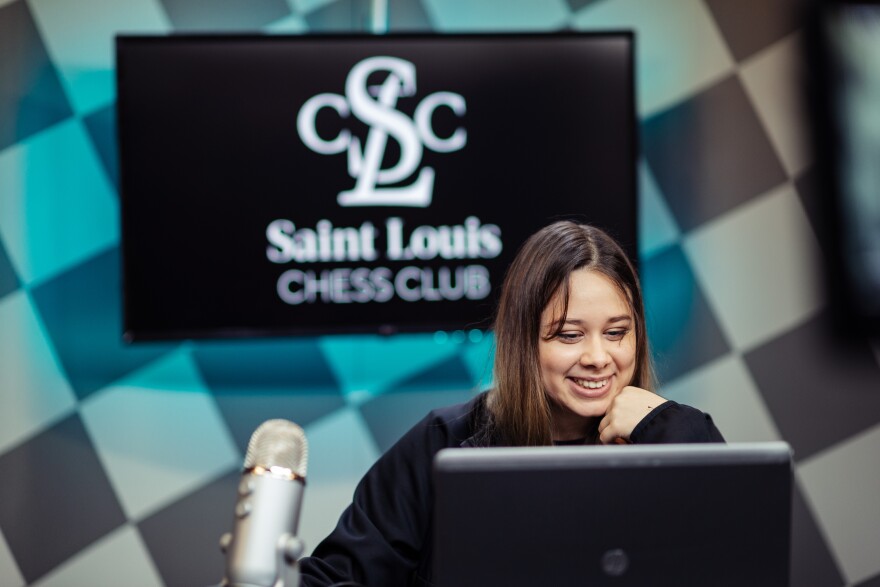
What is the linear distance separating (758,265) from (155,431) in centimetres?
198

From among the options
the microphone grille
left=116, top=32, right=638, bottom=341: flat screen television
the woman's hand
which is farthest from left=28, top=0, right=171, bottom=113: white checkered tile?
the microphone grille

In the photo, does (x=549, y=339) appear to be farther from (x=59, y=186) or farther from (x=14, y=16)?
(x=14, y=16)

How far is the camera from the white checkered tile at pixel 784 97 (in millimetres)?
3447

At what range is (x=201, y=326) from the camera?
3037mm

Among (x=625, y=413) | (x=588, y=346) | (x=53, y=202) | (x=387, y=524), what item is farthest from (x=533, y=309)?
(x=53, y=202)

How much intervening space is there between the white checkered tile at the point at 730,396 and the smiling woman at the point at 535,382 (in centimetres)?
160

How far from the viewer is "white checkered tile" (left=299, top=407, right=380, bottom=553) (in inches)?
131

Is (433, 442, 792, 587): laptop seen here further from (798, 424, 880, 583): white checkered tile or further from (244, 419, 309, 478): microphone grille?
(798, 424, 880, 583): white checkered tile

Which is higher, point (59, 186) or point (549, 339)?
point (59, 186)

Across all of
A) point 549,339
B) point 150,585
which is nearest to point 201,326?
point 150,585

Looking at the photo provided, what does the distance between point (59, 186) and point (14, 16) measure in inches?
21.1

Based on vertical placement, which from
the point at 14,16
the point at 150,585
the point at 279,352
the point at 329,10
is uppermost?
the point at 14,16

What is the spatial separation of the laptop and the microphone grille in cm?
15

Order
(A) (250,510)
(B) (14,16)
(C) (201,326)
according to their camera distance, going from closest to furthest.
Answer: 1. (A) (250,510)
2. (C) (201,326)
3. (B) (14,16)
